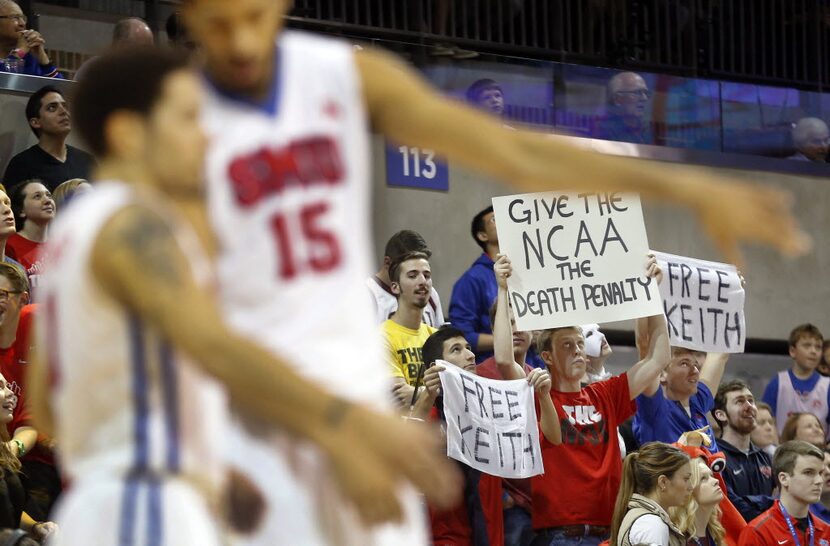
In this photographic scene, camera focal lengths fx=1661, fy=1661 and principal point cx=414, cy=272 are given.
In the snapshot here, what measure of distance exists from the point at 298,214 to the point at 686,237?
12.4m

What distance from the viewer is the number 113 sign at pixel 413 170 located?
13625 mm

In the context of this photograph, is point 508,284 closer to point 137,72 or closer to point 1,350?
point 1,350

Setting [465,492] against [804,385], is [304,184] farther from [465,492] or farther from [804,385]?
[804,385]

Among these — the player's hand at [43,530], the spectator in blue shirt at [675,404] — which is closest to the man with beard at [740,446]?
the spectator in blue shirt at [675,404]

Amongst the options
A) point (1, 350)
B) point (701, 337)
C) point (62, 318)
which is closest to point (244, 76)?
point (62, 318)

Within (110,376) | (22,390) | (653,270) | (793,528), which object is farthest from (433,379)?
(110,376)

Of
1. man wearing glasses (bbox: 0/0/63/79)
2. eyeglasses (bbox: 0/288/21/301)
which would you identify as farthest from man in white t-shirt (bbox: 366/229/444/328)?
man wearing glasses (bbox: 0/0/63/79)

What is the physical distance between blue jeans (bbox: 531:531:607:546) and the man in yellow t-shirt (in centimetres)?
107

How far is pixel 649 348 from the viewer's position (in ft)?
29.9

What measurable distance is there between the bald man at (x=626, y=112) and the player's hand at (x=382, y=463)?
1114 centimetres

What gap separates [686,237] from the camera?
49.9ft

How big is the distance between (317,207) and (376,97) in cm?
25

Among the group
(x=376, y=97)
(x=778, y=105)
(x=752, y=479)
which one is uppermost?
(x=778, y=105)

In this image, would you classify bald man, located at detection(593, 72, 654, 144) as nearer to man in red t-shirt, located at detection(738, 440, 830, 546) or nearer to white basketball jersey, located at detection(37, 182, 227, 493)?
man in red t-shirt, located at detection(738, 440, 830, 546)
